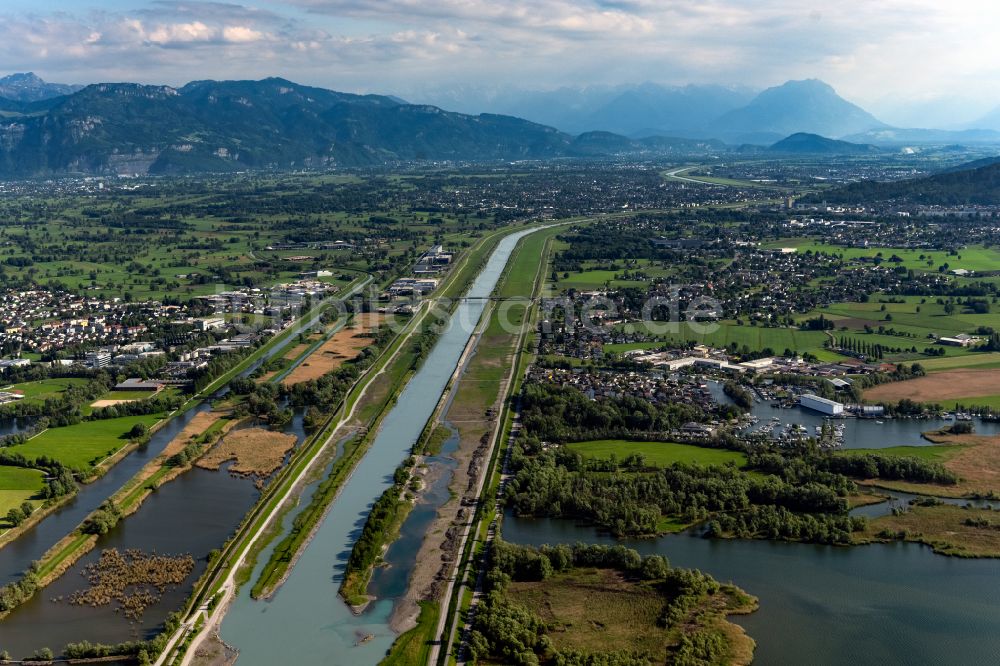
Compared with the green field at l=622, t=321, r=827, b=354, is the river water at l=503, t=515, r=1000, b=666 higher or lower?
lower

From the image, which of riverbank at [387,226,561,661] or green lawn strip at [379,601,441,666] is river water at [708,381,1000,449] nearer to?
riverbank at [387,226,561,661]

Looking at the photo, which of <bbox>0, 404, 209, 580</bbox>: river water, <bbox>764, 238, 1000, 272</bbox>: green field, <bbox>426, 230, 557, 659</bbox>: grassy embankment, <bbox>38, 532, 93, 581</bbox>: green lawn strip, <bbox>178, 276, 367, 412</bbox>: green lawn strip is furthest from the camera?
<bbox>764, 238, 1000, 272</bbox>: green field

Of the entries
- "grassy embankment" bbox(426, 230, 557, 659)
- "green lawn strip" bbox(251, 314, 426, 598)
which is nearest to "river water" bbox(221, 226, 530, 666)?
"green lawn strip" bbox(251, 314, 426, 598)

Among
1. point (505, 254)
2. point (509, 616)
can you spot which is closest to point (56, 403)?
point (509, 616)

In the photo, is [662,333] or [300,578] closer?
[300,578]

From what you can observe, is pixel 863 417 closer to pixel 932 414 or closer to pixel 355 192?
pixel 932 414

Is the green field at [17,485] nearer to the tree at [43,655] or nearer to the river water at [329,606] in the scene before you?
the tree at [43,655]
